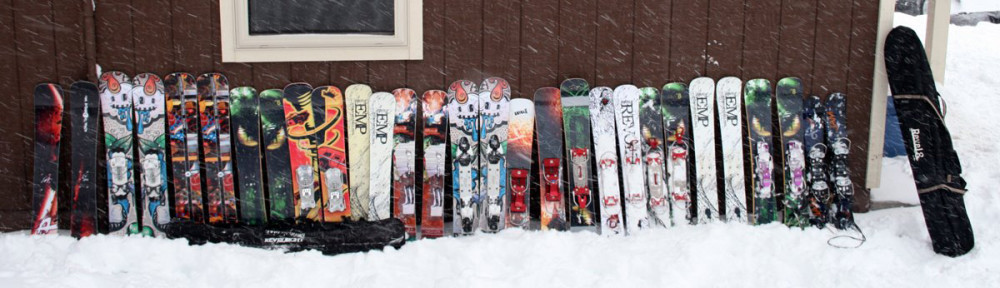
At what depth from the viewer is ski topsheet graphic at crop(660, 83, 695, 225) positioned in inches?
128

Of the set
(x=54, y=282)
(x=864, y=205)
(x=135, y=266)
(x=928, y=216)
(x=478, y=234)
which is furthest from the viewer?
(x=864, y=205)

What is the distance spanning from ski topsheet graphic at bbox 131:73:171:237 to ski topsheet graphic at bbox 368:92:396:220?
904 mm

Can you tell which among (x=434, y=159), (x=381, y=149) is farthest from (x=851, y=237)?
(x=381, y=149)

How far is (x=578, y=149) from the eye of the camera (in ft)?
10.6

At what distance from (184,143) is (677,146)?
2195mm

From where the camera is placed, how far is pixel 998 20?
25.0 feet

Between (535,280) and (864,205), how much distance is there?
1871 mm

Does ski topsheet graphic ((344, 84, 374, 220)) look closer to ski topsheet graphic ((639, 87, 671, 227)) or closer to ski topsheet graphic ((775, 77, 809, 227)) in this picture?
ski topsheet graphic ((639, 87, 671, 227))

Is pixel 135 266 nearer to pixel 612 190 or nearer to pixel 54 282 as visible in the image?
pixel 54 282

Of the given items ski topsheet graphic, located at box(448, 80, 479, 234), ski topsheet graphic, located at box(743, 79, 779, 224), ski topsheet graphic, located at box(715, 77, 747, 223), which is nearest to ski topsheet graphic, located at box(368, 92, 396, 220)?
ski topsheet graphic, located at box(448, 80, 479, 234)

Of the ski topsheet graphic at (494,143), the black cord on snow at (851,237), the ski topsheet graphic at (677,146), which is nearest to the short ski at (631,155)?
the ski topsheet graphic at (677,146)

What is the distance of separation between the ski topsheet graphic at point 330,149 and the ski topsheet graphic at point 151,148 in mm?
653

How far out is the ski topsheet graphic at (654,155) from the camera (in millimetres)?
3238

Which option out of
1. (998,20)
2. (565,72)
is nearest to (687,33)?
(565,72)
